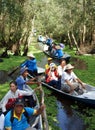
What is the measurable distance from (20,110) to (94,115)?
5.12m

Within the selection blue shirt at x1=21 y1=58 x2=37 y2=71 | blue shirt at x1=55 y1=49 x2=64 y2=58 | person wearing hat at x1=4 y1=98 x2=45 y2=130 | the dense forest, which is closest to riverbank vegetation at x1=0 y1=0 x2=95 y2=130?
the dense forest

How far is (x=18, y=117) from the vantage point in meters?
8.07

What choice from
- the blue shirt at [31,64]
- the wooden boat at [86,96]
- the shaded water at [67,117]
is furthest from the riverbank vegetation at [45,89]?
the blue shirt at [31,64]

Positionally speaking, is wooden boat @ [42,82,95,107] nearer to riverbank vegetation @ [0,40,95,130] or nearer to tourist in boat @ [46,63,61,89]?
riverbank vegetation @ [0,40,95,130]

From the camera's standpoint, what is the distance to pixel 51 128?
10820 millimetres

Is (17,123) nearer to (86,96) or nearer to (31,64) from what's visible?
(86,96)

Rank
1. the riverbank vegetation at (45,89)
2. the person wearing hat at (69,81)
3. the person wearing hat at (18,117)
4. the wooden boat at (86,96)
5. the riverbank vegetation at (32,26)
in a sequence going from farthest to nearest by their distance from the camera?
the riverbank vegetation at (32,26) → the person wearing hat at (69,81) → the wooden boat at (86,96) → the riverbank vegetation at (45,89) → the person wearing hat at (18,117)

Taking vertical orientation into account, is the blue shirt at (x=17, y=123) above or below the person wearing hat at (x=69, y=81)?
above

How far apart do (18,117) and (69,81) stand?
6127mm

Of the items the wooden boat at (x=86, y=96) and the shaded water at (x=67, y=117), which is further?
the wooden boat at (x=86, y=96)

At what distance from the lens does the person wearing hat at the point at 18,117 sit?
7.86 metres

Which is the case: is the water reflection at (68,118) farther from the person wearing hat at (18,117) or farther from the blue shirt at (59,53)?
the blue shirt at (59,53)

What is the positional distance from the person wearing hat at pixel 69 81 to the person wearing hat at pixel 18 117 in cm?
546

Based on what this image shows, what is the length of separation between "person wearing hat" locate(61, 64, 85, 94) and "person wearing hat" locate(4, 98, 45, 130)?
546cm
